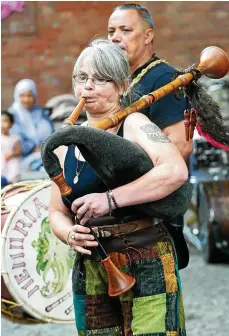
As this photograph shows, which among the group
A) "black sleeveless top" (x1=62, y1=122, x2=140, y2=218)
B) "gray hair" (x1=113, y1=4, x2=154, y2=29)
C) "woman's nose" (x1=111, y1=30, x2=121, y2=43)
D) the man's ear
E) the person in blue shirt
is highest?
"gray hair" (x1=113, y1=4, x2=154, y2=29)

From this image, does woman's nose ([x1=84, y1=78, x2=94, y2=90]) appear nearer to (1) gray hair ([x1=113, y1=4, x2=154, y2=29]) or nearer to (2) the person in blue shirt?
(1) gray hair ([x1=113, y1=4, x2=154, y2=29])

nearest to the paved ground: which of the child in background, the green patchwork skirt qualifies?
the green patchwork skirt

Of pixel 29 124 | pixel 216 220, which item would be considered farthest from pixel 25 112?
pixel 216 220

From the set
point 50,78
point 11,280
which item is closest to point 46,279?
point 11,280

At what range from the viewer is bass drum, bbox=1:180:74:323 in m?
4.96

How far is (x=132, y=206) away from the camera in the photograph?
3131 millimetres

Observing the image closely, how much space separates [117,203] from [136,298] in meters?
0.34

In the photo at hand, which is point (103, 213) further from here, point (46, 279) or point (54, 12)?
point (54, 12)

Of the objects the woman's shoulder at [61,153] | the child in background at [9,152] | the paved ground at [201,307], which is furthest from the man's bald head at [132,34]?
the child in background at [9,152]

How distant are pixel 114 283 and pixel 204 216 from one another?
16.2 ft

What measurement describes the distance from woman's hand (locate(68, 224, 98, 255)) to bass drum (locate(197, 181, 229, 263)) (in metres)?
4.50

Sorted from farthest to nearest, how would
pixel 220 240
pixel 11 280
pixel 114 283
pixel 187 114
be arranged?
pixel 220 240, pixel 11 280, pixel 187 114, pixel 114 283

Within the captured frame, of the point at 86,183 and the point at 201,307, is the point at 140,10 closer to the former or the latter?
the point at 86,183

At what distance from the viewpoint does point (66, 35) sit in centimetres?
1362
